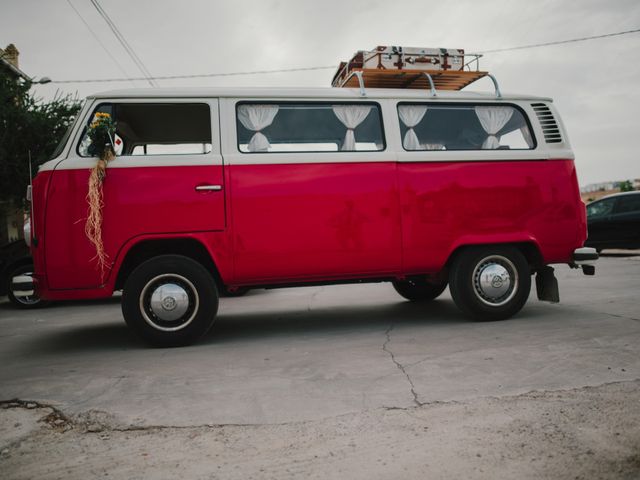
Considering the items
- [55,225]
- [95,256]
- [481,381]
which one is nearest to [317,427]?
[481,381]

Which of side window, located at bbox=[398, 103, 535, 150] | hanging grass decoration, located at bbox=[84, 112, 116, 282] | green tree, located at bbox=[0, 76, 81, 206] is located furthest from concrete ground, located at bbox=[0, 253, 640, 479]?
green tree, located at bbox=[0, 76, 81, 206]

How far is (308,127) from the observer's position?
5.01m

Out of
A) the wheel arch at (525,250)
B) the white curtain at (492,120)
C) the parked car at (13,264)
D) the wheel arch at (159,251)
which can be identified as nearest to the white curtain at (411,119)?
the white curtain at (492,120)

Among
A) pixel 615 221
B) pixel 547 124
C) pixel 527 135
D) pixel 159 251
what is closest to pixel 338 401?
pixel 159 251

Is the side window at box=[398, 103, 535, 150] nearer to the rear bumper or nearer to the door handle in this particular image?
the rear bumper

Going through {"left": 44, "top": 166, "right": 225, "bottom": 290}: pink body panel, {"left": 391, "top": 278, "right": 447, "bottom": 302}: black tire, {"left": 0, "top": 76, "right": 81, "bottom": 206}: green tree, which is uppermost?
{"left": 0, "top": 76, "right": 81, "bottom": 206}: green tree

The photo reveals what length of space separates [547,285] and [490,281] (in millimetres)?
779

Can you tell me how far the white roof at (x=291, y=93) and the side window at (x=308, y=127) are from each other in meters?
0.10

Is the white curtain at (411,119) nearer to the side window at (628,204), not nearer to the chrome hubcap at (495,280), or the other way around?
the chrome hubcap at (495,280)

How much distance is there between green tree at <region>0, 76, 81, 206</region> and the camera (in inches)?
498

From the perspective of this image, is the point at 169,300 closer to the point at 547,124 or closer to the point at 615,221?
the point at 547,124

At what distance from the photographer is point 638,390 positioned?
2.98m

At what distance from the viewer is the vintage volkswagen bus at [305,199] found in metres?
4.52

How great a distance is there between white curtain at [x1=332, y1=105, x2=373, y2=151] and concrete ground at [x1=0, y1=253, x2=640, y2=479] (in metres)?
1.90
